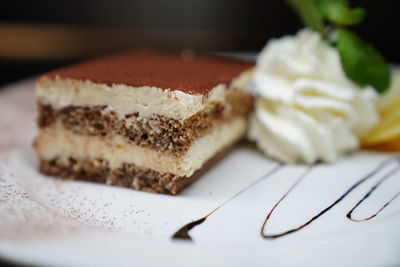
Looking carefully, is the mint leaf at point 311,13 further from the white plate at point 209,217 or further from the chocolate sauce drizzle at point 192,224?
the chocolate sauce drizzle at point 192,224

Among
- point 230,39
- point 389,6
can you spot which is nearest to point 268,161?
point 230,39

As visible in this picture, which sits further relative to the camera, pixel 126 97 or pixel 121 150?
pixel 121 150

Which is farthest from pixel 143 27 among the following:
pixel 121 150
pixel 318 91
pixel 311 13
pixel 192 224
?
pixel 192 224

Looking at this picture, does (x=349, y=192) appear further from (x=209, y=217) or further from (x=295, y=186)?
(x=209, y=217)

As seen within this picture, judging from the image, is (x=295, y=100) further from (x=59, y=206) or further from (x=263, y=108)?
(x=59, y=206)

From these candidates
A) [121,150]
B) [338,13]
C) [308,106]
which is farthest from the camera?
[338,13]

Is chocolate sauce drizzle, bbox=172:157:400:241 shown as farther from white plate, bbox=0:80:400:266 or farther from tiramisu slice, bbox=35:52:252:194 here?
tiramisu slice, bbox=35:52:252:194
